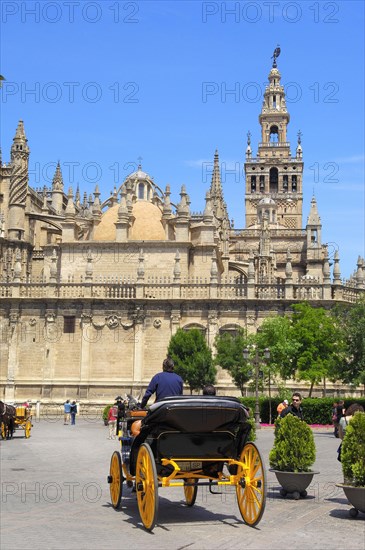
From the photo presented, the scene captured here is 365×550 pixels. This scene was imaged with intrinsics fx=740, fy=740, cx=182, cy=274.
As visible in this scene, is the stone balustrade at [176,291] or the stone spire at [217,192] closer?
the stone balustrade at [176,291]

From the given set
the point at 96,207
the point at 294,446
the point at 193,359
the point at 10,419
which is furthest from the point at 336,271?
the point at 294,446

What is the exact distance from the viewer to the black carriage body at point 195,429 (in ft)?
28.0

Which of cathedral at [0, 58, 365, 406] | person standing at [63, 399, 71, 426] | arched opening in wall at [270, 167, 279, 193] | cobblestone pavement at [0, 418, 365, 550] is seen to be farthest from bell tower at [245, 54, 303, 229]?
cobblestone pavement at [0, 418, 365, 550]

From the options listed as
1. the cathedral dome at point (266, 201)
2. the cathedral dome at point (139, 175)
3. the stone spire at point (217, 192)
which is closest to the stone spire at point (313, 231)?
the stone spire at point (217, 192)

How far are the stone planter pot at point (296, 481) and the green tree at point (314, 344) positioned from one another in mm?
26662

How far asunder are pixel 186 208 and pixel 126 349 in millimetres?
10041

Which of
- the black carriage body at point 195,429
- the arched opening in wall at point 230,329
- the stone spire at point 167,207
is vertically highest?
the stone spire at point 167,207

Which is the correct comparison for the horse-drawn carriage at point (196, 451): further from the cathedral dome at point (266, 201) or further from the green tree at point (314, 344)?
the cathedral dome at point (266, 201)

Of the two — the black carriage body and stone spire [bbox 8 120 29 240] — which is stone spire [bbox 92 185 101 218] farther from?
the black carriage body

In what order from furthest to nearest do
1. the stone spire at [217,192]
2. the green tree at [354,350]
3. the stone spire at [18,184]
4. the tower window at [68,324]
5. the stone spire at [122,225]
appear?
the stone spire at [217,192] < the stone spire at [18,184] < the stone spire at [122,225] < the tower window at [68,324] < the green tree at [354,350]

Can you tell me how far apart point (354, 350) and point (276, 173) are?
6456cm

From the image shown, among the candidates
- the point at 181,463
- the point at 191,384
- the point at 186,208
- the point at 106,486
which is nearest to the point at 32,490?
the point at 106,486

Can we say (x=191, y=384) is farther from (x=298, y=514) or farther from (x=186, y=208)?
(x=298, y=514)

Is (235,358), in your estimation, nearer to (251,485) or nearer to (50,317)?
(50,317)
